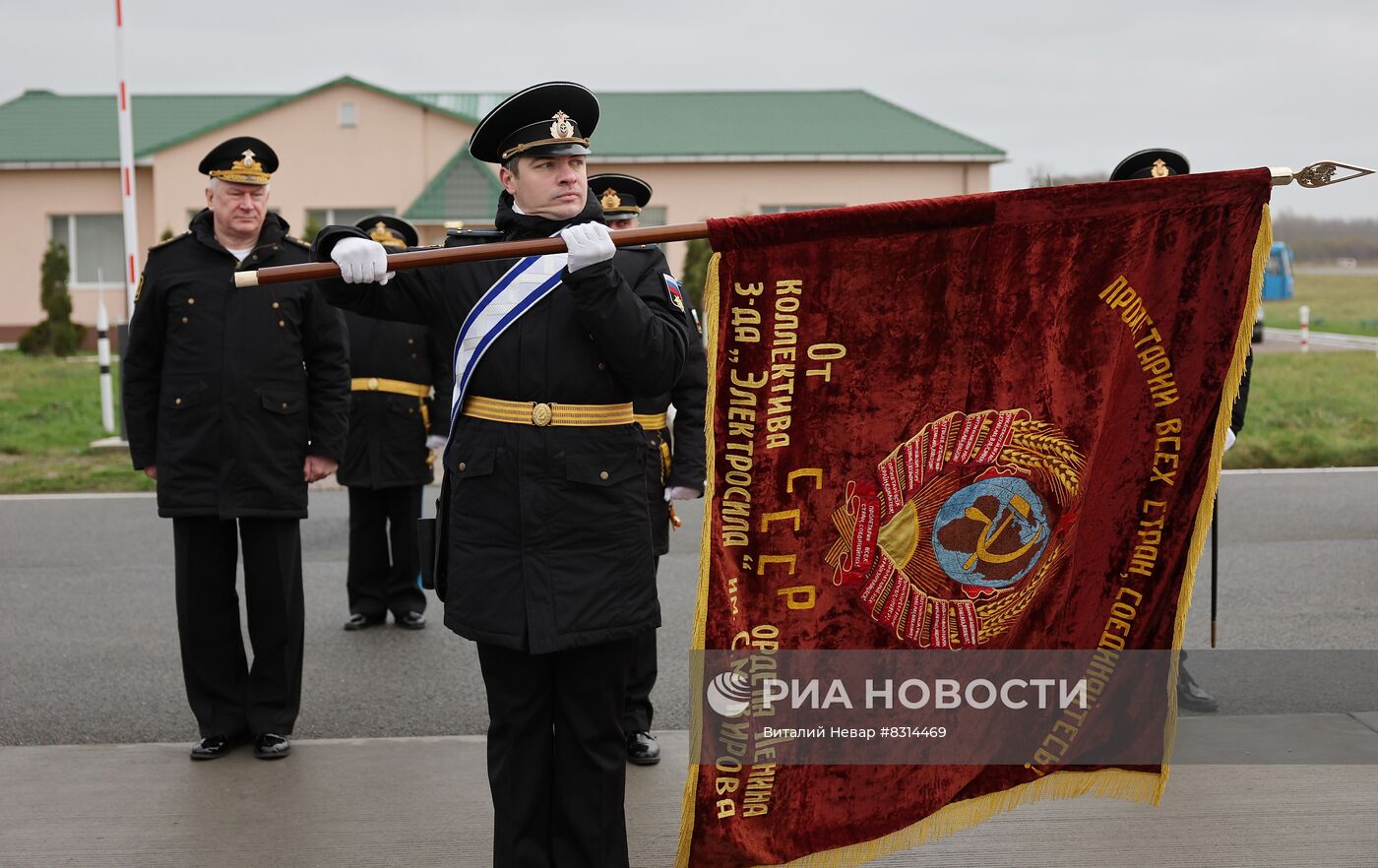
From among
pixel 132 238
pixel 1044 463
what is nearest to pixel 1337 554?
pixel 1044 463

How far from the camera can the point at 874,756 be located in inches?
143

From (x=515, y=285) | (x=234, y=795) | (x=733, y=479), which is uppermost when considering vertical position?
A: (x=515, y=285)

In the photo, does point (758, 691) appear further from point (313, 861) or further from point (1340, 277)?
point (1340, 277)

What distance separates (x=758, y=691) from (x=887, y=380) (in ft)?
2.71

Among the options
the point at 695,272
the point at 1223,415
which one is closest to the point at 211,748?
the point at 1223,415

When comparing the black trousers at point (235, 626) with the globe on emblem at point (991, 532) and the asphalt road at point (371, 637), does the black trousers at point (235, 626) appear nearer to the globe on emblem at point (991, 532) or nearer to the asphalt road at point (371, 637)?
the asphalt road at point (371, 637)

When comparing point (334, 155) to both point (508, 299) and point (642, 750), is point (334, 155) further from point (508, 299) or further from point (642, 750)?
point (508, 299)

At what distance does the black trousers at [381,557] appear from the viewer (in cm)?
743

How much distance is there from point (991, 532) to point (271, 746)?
2.88 metres

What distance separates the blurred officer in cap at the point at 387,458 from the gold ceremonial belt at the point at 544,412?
3.69 meters

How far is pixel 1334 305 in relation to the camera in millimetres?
44594

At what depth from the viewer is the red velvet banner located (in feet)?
11.6

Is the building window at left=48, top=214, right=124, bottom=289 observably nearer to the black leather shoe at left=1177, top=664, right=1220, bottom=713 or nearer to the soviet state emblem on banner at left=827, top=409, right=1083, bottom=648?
the black leather shoe at left=1177, top=664, right=1220, bottom=713

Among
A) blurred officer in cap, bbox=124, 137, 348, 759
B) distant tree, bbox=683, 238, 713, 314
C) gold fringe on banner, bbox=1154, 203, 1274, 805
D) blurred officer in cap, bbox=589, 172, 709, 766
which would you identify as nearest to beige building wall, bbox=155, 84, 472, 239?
distant tree, bbox=683, 238, 713, 314
